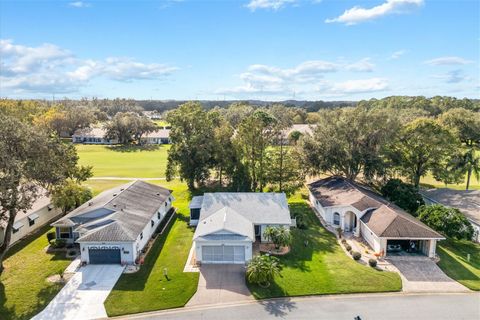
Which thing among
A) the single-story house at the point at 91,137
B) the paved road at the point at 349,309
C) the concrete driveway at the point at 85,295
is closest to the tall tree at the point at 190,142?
the concrete driveway at the point at 85,295

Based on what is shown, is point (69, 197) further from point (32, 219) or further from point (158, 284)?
point (158, 284)

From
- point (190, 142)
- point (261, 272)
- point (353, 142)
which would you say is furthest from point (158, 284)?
point (353, 142)

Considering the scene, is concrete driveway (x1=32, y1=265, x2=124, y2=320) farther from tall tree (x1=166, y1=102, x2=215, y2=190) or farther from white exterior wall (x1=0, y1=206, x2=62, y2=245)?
tall tree (x1=166, y1=102, x2=215, y2=190)

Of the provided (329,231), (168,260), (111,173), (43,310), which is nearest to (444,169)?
(329,231)

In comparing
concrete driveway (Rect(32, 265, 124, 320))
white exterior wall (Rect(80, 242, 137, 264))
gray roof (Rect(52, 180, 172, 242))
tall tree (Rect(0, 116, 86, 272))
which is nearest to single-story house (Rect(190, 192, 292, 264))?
gray roof (Rect(52, 180, 172, 242))

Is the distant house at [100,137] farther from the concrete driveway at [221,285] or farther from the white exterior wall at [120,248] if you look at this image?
the concrete driveway at [221,285]

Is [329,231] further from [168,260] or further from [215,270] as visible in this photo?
[168,260]
